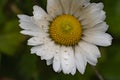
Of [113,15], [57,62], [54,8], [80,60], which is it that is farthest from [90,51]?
A: [113,15]

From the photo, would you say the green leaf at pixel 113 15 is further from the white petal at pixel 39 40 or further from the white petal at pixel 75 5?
the white petal at pixel 39 40

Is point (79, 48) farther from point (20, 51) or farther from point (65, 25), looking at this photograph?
point (20, 51)

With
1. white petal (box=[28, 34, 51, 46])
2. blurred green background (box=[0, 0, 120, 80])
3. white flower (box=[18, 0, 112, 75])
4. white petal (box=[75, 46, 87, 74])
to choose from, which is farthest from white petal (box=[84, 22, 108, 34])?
blurred green background (box=[0, 0, 120, 80])

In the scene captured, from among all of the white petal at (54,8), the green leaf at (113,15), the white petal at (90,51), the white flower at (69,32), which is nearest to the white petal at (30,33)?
the white flower at (69,32)

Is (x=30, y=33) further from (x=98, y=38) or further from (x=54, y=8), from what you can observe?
(x=98, y=38)

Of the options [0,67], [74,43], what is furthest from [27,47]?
[74,43]
